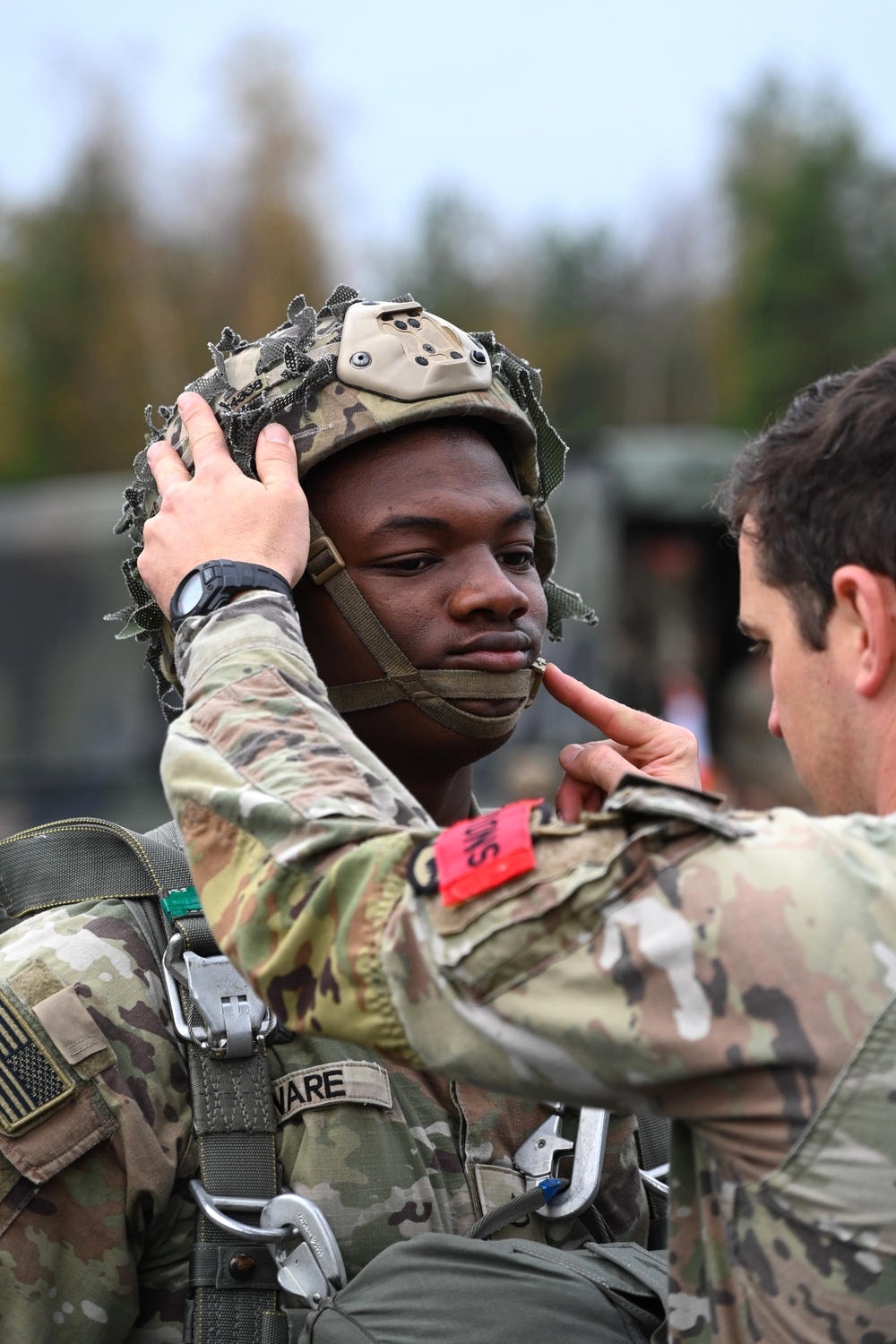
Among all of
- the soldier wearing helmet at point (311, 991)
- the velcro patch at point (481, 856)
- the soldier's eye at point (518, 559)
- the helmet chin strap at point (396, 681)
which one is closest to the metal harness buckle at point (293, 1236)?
the soldier wearing helmet at point (311, 991)

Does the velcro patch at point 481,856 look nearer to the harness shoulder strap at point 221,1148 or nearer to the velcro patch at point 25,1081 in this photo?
the harness shoulder strap at point 221,1148

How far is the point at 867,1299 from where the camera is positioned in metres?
1.86

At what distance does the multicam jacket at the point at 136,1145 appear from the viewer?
250 centimetres

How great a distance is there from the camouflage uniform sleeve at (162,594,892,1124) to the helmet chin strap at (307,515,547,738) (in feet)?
2.82

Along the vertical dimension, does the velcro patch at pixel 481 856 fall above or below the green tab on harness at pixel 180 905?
above

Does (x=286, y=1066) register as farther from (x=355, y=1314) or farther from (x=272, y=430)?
(x=272, y=430)

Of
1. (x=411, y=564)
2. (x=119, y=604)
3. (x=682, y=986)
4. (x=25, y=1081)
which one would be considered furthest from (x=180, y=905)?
(x=119, y=604)

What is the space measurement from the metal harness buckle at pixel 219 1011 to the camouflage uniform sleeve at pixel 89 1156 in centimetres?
8

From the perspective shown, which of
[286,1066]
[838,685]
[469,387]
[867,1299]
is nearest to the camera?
[867,1299]

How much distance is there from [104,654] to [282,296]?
2623 cm

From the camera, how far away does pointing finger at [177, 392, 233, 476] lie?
2.77 m

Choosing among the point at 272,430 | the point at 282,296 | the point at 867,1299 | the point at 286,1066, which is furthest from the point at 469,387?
the point at 282,296

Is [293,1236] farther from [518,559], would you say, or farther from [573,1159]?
[518,559]

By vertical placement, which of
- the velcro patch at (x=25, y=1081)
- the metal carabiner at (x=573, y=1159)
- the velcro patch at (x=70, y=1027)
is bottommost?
the metal carabiner at (x=573, y=1159)
